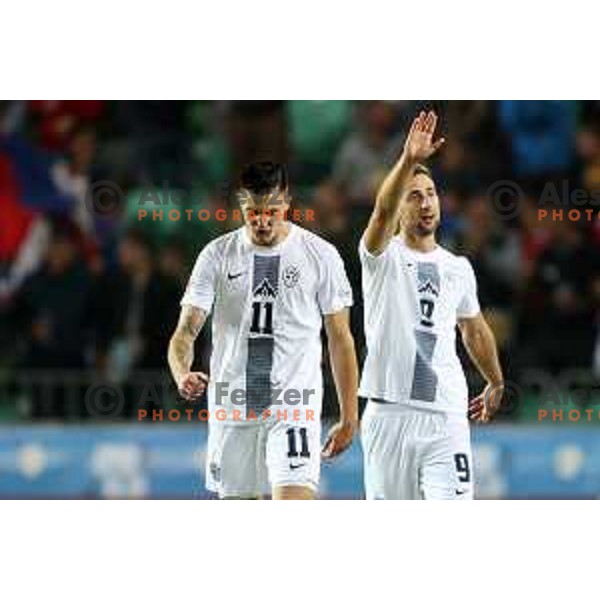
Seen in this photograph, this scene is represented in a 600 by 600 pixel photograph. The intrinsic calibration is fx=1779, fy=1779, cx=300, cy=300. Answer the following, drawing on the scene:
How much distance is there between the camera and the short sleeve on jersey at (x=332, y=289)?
9.80m

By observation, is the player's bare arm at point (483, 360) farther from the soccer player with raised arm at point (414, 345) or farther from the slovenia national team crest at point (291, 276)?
the slovenia national team crest at point (291, 276)

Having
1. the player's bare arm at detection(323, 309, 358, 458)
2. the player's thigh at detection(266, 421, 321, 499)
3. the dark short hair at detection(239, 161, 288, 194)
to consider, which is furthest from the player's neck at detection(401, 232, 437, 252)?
the player's thigh at detection(266, 421, 321, 499)

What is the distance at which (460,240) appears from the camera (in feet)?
35.3

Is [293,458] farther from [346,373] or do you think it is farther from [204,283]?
[204,283]

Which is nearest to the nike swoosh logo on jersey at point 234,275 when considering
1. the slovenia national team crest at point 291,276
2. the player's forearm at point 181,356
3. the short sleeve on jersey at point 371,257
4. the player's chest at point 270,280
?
the player's chest at point 270,280

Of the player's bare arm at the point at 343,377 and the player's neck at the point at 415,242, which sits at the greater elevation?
the player's neck at the point at 415,242

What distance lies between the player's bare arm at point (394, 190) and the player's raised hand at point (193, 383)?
118cm

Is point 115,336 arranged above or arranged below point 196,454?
above

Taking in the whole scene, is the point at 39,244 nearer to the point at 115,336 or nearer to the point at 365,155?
the point at 115,336

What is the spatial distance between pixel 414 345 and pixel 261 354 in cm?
85

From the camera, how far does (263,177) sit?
10.2m

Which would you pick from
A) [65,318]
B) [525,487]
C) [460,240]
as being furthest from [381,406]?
[65,318]

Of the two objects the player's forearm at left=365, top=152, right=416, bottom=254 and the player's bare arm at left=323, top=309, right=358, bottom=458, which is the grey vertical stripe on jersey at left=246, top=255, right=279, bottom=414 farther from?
the player's forearm at left=365, top=152, right=416, bottom=254
